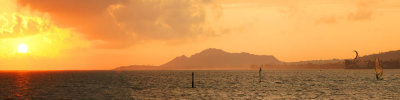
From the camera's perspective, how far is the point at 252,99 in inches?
2547

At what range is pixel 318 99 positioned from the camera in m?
64.8

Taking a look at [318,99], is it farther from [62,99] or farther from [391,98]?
[62,99]

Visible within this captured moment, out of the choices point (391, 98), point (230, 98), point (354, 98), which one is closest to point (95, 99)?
point (230, 98)

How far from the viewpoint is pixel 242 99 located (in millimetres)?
65250

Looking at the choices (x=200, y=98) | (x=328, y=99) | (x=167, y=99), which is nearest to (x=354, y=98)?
(x=328, y=99)

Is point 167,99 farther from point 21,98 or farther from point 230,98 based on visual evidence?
point 21,98

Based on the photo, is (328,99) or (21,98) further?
(21,98)

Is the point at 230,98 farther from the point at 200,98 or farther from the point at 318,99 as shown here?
the point at 318,99

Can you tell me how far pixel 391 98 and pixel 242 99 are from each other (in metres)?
26.4

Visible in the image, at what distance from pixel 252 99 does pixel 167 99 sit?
14.7 metres

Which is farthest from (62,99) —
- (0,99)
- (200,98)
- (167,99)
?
(200,98)

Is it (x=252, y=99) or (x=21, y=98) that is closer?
(x=252, y=99)

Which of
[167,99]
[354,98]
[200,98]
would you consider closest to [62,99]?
[167,99]

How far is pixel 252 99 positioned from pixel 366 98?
20.8m
